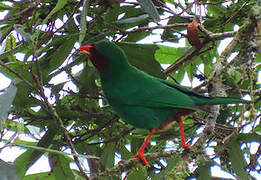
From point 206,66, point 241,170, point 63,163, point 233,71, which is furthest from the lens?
point 206,66

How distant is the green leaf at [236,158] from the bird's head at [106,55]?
87 cm

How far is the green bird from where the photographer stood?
2.91 metres

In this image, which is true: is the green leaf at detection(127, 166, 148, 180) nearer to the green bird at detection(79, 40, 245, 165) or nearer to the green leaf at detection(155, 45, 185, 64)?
the green bird at detection(79, 40, 245, 165)

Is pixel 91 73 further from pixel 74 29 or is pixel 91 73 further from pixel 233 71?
pixel 233 71

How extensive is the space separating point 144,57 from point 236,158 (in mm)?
894

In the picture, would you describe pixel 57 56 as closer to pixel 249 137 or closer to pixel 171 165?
pixel 171 165

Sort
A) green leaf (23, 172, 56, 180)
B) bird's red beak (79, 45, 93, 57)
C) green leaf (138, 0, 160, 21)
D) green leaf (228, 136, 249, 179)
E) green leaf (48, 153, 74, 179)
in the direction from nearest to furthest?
green leaf (138, 0, 160, 21) → bird's red beak (79, 45, 93, 57) → green leaf (228, 136, 249, 179) → green leaf (48, 153, 74, 179) → green leaf (23, 172, 56, 180)

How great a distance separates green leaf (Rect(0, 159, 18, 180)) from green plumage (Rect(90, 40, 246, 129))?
27.3 inches

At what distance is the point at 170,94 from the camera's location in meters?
2.93

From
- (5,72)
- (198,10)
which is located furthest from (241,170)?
(5,72)

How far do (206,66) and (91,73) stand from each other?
102 centimetres

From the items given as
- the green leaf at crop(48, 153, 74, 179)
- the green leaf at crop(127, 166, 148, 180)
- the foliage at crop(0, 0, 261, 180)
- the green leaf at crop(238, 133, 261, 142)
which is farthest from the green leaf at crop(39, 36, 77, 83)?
the green leaf at crop(238, 133, 261, 142)

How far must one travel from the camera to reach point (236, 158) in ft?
10.4

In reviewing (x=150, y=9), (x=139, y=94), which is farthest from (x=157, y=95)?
(x=150, y=9)
